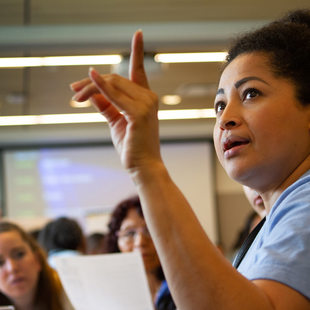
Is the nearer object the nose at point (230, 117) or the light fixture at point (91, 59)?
the nose at point (230, 117)

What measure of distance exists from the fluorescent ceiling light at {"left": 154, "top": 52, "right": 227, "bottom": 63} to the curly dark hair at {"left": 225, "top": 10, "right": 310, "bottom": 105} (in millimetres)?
4226

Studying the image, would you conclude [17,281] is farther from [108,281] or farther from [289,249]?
[289,249]

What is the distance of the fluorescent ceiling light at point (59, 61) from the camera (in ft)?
17.5

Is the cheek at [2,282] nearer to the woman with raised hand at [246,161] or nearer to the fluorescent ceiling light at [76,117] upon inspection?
the woman with raised hand at [246,161]

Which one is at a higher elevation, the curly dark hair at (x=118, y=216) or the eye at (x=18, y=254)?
the curly dark hair at (x=118, y=216)

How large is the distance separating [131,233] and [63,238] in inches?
57.0

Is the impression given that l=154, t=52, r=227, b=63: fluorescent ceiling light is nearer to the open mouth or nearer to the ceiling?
the ceiling

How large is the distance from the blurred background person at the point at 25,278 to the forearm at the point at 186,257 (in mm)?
1692

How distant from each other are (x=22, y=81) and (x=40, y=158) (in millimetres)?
3388

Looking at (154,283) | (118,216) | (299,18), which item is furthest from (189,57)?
(299,18)

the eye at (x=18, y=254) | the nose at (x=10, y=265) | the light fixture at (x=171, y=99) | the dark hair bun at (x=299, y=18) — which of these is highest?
the light fixture at (x=171, y=99)

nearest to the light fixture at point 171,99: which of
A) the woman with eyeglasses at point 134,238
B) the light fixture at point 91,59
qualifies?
the light fixture at point 91,59

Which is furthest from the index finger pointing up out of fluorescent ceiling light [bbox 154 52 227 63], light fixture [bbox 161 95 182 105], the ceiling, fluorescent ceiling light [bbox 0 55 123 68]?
light fixture [bbox 161 95 182 105]

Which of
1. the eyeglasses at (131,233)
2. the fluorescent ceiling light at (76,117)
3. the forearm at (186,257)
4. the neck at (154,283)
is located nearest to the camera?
the forearm at (186,257)
